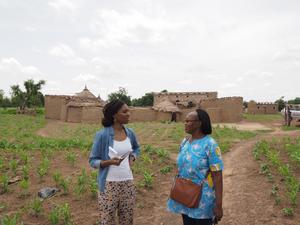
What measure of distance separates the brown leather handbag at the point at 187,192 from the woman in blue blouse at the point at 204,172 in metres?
0.04

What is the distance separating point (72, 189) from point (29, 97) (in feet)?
139

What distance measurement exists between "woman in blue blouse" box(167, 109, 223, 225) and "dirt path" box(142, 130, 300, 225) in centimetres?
206

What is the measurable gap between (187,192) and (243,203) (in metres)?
2.86

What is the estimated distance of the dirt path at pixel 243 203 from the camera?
4855 millimetres

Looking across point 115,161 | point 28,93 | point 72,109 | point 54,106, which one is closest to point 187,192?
point 115,161

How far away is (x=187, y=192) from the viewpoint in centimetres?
303

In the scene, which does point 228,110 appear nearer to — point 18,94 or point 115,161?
point 115,161

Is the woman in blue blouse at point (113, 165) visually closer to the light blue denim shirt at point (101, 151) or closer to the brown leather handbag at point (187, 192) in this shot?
the light blue denim shirt at point (101, 151)

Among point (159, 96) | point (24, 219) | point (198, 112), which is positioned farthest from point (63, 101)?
point (198, 112)

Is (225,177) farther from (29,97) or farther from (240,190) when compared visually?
(29,97)

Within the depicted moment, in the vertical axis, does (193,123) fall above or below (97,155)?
above

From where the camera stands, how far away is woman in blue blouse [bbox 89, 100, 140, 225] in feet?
10.8

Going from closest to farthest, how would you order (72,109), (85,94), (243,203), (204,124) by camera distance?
1. (204,124)
2. (243,203)
3. (72,109)
4. (85,94)

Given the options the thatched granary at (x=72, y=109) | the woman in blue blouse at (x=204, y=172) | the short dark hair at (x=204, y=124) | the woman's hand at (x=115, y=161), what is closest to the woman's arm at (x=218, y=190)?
the woman in blue blouse at (x=204, y=172)
